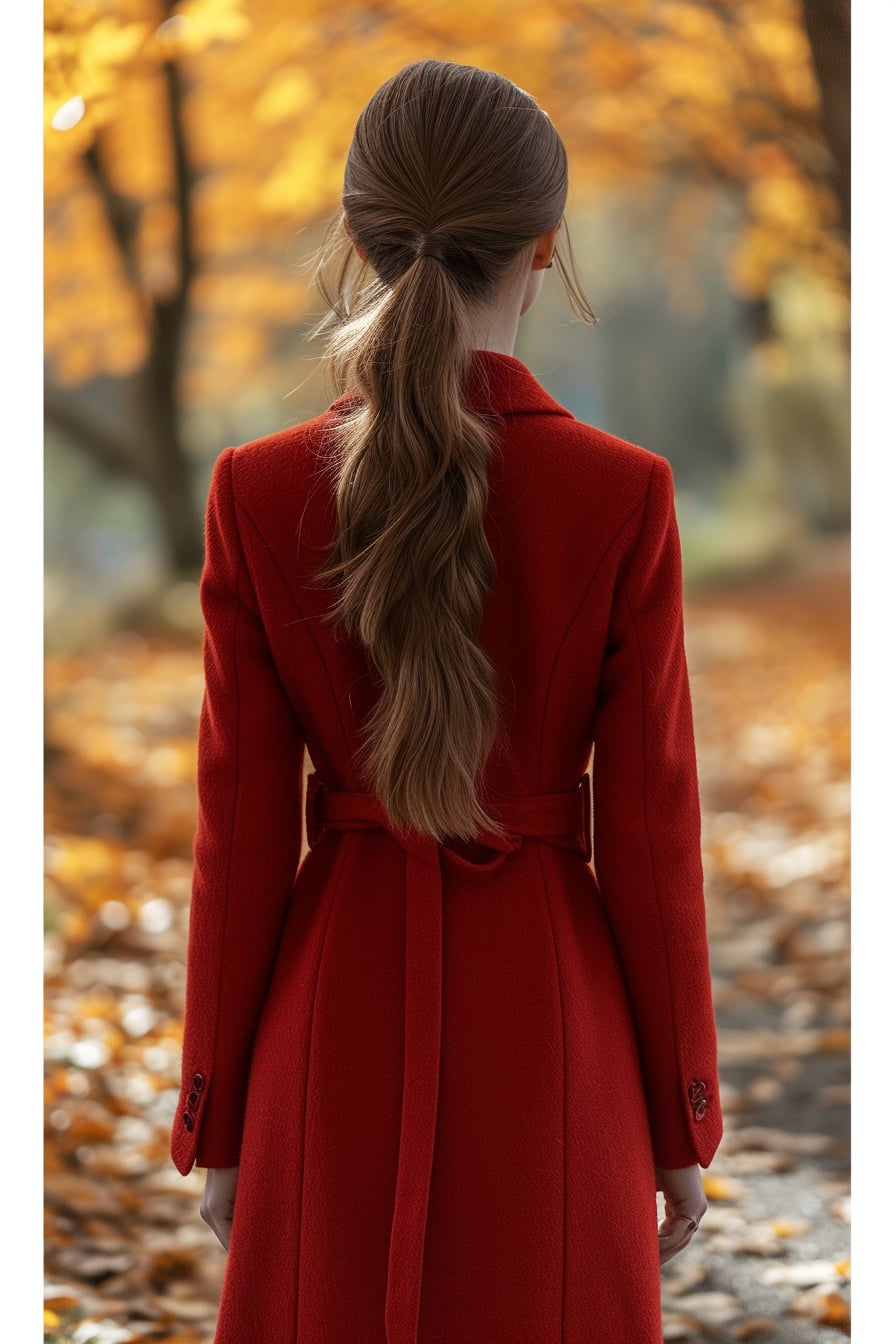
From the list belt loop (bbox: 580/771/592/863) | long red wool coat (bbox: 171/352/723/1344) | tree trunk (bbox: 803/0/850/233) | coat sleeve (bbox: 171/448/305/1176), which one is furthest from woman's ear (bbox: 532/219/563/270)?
tree trunk (bbox: 803/0/850/233)

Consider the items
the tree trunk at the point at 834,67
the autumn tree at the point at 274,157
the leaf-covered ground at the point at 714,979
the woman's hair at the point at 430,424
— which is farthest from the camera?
the autumn tree at the point at 274,157

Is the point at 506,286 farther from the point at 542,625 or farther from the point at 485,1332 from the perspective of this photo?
the point at 485,1332

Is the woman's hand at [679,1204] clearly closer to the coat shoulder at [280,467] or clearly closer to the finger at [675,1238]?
the finger at [675,1238]

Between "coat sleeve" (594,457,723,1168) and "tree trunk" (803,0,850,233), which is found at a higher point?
"tree trunk" (803,0,850,233)

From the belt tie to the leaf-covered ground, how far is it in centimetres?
141

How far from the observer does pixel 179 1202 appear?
274cm

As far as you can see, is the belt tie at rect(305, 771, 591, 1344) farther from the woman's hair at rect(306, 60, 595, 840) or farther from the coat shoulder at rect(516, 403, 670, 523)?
the coat shoulder at rect(516, 403, 670, 523)

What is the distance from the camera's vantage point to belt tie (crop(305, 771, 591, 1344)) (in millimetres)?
1101

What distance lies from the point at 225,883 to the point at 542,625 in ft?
1.26

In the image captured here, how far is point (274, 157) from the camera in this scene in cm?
595

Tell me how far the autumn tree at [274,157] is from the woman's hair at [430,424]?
122 inches

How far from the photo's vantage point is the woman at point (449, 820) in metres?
1.11

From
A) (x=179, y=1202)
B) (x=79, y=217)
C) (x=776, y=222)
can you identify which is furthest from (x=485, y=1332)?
(x=79, y=217)

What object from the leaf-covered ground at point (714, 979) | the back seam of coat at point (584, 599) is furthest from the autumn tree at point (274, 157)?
the back seam of coat at point (584, 599)
